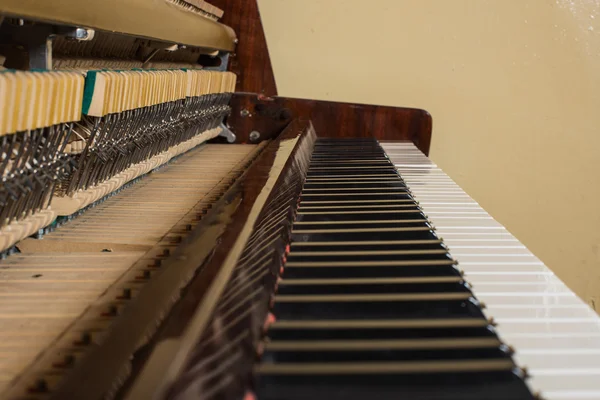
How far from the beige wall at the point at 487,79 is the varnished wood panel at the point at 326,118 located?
2.73 ft

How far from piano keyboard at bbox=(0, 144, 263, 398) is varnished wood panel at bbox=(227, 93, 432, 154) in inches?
30.9

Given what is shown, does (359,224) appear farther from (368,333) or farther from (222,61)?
(222,61)

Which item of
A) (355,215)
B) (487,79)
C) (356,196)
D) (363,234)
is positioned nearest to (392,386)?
(363,234)

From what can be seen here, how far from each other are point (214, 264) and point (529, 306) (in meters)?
0.54

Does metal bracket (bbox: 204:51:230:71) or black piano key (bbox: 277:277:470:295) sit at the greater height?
metal bracket (bbox: 204:51:230:71)

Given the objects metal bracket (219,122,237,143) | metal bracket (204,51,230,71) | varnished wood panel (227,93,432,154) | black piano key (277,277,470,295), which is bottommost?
metal bracket (219,122,237,143)

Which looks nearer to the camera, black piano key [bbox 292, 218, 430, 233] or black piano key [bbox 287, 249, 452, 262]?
black piano key [bbox 287, 249, 452, 262]

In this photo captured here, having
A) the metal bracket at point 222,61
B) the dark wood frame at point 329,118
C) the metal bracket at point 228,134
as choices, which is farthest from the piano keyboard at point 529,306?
the metal bracket at point 222,61

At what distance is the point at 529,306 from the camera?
1.06 m

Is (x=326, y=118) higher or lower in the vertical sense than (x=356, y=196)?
higher

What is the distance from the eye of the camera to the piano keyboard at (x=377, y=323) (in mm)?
740

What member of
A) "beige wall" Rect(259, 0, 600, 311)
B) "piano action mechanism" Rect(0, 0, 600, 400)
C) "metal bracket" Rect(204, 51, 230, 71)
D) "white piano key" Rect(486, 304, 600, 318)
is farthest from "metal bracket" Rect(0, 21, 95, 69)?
"beige wall" Rect(259, 0, 600, 311)

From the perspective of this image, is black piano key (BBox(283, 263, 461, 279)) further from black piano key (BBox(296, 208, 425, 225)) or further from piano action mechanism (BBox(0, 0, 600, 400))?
black piano key (BBox(296, 208, 425, 225))

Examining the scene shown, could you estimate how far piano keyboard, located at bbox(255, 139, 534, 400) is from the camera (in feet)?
2.43
